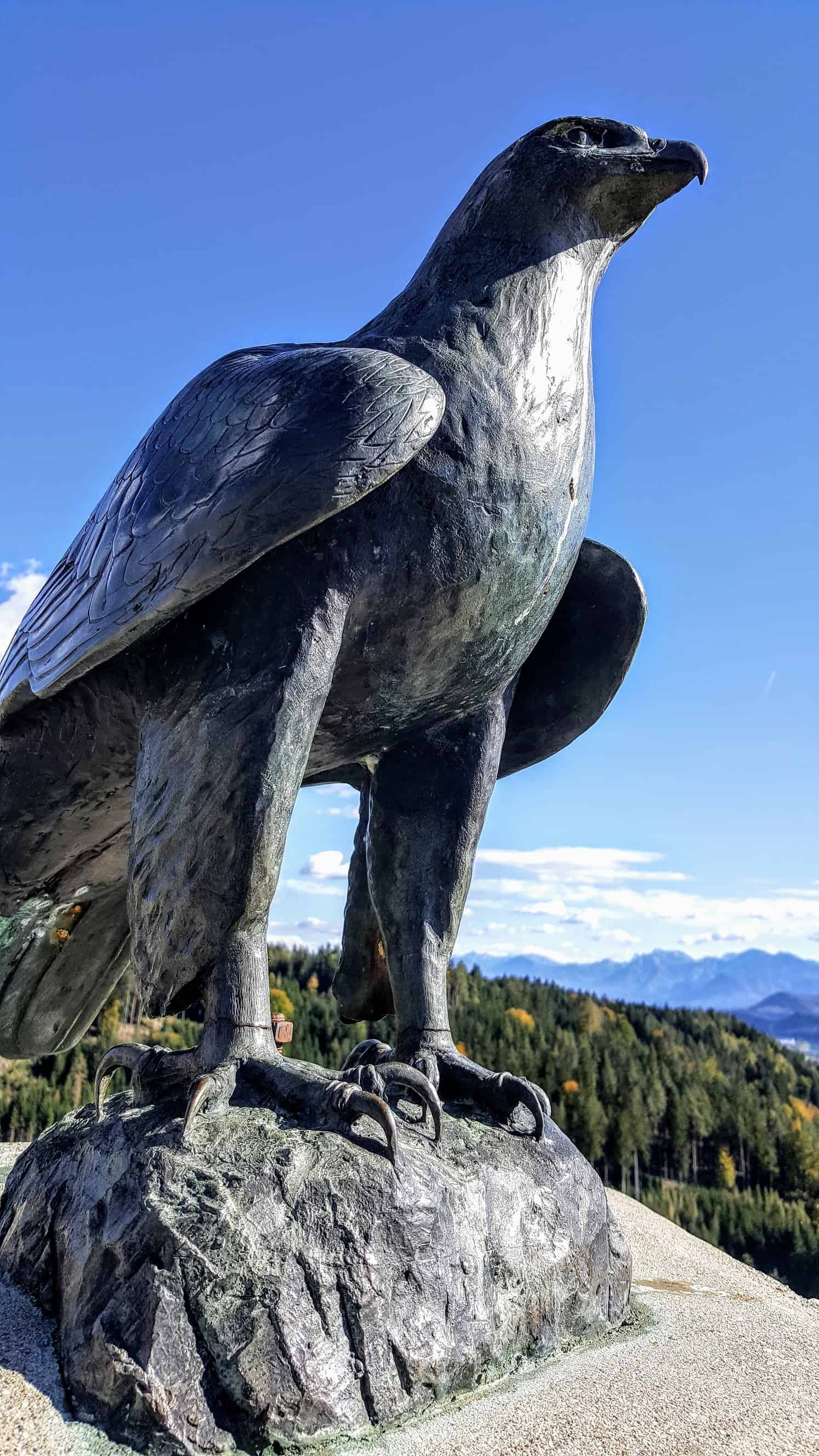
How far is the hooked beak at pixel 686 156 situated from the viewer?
12.6 feet

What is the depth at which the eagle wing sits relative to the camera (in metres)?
2.96

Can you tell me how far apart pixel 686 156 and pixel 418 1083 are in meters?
3.39

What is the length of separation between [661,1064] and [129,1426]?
24666mm

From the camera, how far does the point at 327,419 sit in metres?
3.03

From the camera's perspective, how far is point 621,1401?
2842mm

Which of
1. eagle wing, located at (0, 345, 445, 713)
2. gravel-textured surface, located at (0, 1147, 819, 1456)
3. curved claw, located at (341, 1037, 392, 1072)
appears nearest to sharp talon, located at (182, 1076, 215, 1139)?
gravel-textured surface, located at (0, 1147, 819, 1456)

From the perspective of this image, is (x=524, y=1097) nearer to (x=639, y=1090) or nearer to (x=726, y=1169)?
(x=639, y=1090)

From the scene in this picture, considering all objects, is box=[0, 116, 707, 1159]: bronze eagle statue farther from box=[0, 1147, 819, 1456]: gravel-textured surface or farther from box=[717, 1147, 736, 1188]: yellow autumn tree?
box=[717, 1147, 736, 1188]: yellow autumn tree

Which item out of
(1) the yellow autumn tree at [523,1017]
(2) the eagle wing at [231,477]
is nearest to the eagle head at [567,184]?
(2) the eagle wing at [231,477]

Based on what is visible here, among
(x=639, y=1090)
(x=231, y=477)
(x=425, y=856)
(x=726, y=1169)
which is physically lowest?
(x=726, y=1169)

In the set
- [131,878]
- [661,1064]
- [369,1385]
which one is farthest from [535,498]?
[661,1064]

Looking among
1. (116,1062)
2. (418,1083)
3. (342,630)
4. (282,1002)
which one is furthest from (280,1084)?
(282,1002)

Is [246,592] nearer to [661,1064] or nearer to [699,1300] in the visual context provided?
[699,1300]

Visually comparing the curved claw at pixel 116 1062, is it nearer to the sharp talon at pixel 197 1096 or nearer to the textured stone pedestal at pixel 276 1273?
the textured stone pedestal at pixel 276 1273
